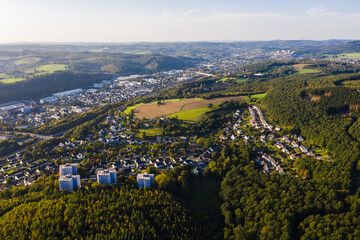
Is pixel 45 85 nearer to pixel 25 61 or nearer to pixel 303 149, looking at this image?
pixel 25 61

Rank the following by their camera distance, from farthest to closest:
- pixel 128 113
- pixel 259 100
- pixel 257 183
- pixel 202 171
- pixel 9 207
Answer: pixel 259 100, pixel 128 113, pixel 202 171, pixel 257 183, pixel 9 207

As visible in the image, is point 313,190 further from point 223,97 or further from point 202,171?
point 223,97

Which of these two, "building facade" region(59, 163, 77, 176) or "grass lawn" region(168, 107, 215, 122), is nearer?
"building facade" region(59, 163, 77, 176)

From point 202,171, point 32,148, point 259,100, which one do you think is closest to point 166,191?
point 202,171

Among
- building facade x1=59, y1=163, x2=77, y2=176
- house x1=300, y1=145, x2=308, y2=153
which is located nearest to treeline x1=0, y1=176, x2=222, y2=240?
building facade x1=59, y1=163, x2=77, y2=176

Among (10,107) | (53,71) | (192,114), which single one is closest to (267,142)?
(192,114)

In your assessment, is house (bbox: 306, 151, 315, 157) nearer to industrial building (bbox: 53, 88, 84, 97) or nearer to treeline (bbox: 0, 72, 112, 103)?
industrial building (bbox: 53, 88, 84, 97)
